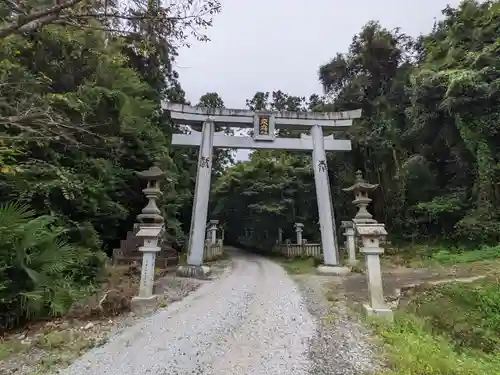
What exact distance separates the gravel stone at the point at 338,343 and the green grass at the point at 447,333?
0.23 metres

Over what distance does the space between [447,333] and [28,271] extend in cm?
556

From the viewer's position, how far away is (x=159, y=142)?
11.2m

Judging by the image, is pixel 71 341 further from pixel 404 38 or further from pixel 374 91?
pixel 404 38

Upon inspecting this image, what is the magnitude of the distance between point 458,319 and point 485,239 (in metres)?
7.81

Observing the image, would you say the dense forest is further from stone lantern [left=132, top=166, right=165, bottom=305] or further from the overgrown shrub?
stone lantern [left=132, top=166, right=165, bottom=305]

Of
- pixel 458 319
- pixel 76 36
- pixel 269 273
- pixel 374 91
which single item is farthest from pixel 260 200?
pixel 458 319

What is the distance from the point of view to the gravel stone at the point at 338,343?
3.19 m

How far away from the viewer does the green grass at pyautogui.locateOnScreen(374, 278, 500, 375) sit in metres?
3.15

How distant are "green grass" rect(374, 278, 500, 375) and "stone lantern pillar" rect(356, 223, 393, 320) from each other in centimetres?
26

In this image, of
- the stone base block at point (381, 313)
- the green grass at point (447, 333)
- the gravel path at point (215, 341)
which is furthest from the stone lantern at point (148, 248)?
the green grass at point (447, 333)

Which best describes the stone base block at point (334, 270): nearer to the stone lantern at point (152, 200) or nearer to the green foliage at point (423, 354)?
the green foliage at point (423, 354)

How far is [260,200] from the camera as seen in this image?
15477 mm

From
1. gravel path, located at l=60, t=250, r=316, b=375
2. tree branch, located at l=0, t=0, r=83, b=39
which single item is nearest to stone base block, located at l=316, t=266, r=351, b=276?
gravel path, located at l=60, t=250, r=316, b=375

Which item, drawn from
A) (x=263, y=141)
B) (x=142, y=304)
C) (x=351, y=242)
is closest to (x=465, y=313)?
(x=142, y=304)
